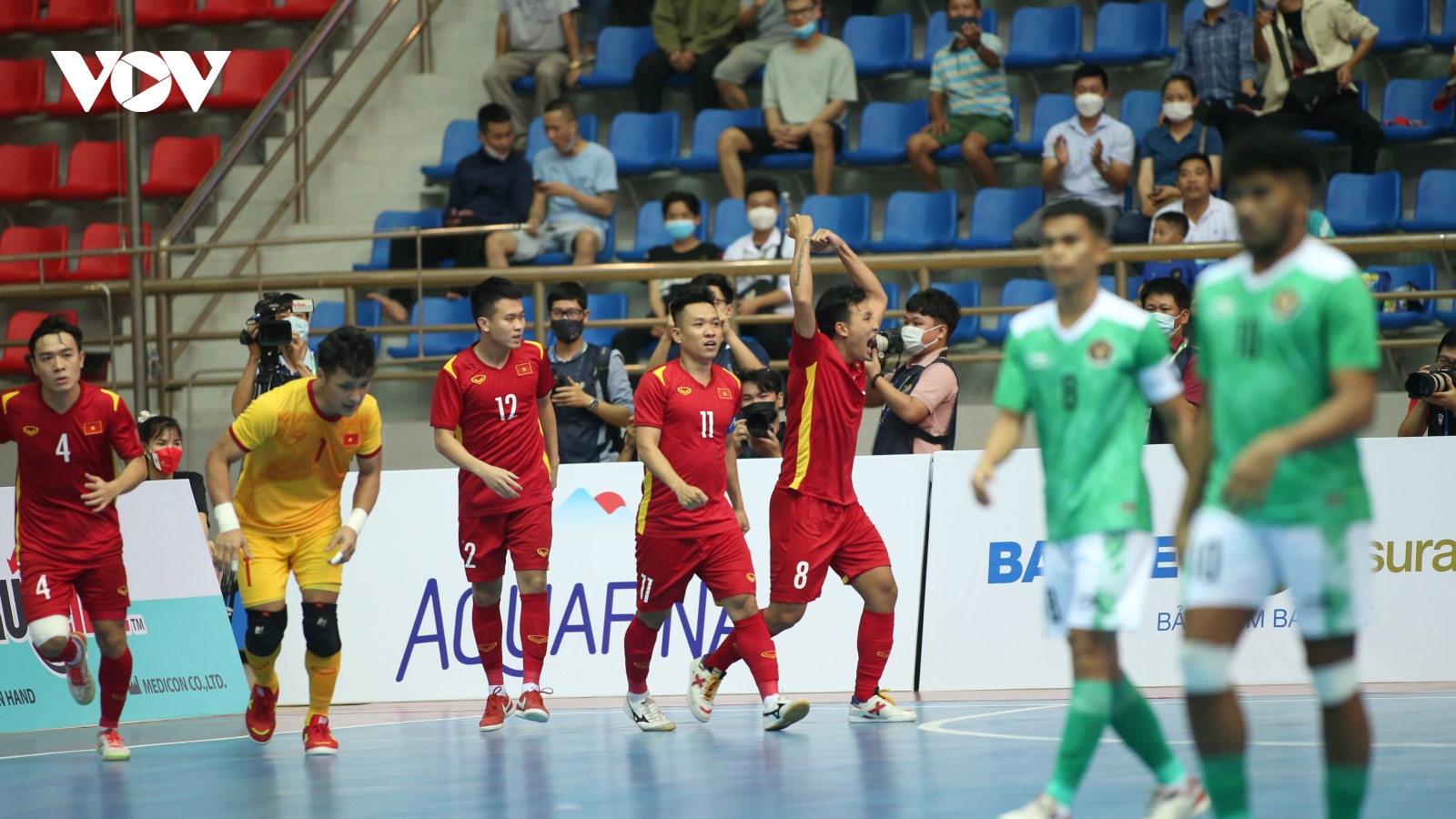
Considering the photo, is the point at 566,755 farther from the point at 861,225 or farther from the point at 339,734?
the point at 861,225

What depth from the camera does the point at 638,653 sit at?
780 cm

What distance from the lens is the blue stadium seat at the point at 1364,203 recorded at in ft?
41.2

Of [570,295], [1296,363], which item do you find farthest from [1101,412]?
[570,295]

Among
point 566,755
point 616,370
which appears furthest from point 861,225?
Answer: point 566,755

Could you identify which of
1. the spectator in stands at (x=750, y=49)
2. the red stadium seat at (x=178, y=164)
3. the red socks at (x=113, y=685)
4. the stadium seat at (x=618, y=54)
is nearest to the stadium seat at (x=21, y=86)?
the red stadium seat at (x=178, y=164)

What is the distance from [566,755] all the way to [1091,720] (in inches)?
126

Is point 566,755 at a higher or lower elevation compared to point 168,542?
lower

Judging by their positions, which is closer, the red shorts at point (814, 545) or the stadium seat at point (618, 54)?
the red shorts at point (814, 545)

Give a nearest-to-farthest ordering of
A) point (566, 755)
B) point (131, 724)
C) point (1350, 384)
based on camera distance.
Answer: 1. point (1350, 384)
2. point (566, 755)
3. point (131, 724)

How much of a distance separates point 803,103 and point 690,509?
24.4 ft

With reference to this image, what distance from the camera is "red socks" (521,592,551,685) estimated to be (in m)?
8.12

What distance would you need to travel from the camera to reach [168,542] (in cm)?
944

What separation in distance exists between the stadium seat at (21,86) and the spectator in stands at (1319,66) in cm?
1275

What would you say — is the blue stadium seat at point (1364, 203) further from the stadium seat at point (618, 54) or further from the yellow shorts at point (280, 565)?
the yellow shorts at point (280, 565)
